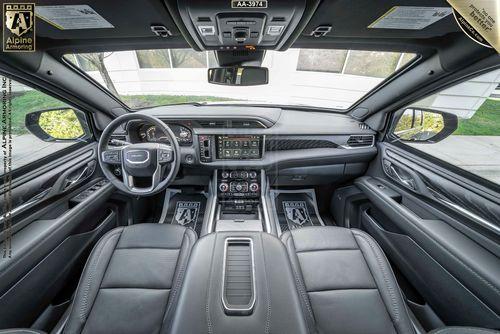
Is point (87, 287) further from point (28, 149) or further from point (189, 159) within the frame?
point (189, 159)

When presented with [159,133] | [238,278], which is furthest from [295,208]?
[238,278]

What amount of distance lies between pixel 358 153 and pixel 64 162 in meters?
2.91

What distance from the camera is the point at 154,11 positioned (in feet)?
5.30

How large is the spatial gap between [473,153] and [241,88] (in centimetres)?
233

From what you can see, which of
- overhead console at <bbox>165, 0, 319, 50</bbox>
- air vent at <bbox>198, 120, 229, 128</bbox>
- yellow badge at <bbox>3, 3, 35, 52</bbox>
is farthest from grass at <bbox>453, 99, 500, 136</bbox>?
yellow badge at <bbox>3, 3, 35, 52</bbox>

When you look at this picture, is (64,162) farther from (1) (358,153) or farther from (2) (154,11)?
(1) (358,153)

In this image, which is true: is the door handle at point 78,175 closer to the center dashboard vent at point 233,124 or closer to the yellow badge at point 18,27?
the yellow badge at point 18,27

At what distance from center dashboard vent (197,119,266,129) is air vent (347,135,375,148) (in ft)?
3.33

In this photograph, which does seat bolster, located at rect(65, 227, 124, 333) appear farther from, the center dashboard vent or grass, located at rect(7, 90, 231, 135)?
the center dashboard vent

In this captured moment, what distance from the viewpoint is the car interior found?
4.35 feet

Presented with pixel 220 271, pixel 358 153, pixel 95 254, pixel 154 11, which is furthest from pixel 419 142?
pixel 95 254

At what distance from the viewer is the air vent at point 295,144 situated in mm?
2936

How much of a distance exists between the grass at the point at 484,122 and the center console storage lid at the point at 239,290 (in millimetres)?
1809

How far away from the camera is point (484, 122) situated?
6.44 feet
